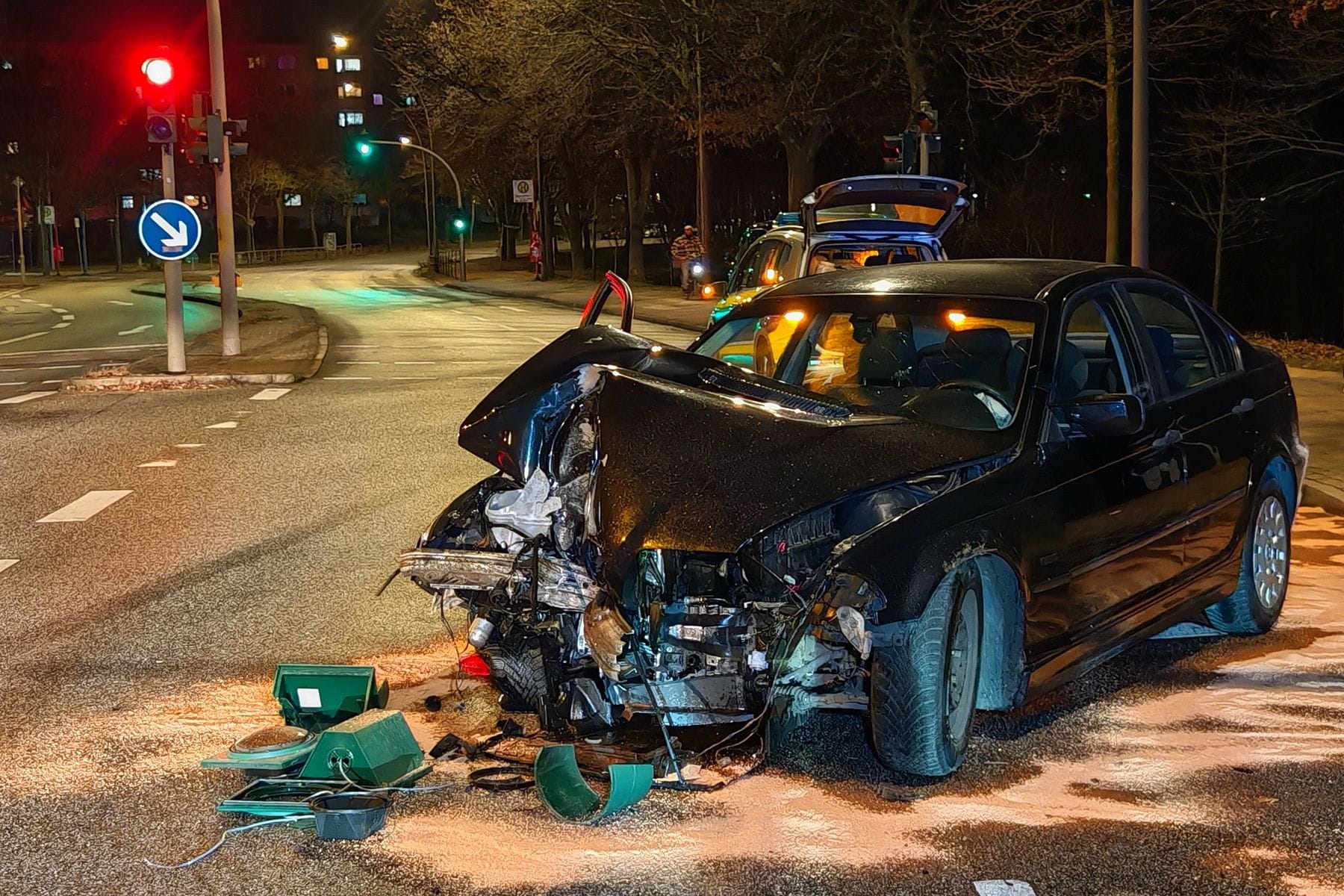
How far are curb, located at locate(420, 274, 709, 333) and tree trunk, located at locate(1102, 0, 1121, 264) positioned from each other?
744 centimetres

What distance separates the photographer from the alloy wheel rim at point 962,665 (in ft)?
16.2

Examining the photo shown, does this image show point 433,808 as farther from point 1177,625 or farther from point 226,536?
point 226,536

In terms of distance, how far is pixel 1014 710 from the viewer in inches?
226

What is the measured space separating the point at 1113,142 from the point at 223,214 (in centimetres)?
1175

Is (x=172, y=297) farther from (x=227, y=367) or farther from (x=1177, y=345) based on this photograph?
(x=1177, y=345)

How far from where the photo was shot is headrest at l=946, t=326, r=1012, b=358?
595 cm

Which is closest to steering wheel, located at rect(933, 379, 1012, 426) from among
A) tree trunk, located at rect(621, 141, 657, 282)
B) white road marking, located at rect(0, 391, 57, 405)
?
white road marking, located at rect(0, 391, 57, 405)

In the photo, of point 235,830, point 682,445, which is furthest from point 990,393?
point 235,830

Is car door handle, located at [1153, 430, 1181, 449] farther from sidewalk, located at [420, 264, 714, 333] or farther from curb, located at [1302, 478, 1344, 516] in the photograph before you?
sidewalk, located at [420, 264, 714, 333]

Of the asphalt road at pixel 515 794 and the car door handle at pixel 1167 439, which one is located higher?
the car door handle at pixel 1167 439

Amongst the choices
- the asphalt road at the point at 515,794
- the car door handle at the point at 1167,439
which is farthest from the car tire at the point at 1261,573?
the car door handle at the point at 1167,439

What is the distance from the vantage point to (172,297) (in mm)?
18719

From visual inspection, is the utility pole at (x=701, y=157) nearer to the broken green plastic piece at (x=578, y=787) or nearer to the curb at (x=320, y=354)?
the curb at (x=320, y=354)

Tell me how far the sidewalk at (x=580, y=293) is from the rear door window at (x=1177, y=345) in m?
20.9
